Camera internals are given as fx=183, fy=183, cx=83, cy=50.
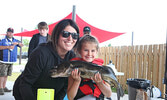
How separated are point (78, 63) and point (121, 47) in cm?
618

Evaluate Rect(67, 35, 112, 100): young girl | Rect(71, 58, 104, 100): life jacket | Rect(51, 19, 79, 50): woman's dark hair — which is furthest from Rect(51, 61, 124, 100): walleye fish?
Rect(51, 19, 79, 50): woman's dark hair

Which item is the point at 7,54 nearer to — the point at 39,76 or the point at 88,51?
the point at 39,76

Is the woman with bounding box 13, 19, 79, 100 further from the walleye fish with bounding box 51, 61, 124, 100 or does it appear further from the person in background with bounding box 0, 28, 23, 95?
the person in background with bounding box 0, 28, 23, 95

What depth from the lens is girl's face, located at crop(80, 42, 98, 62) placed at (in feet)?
7.52

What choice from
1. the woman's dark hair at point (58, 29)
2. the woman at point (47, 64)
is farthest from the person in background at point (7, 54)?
the woman's dark hair at point (58, 29)

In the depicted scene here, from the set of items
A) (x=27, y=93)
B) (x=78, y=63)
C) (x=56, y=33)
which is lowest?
(x=27, y=93)

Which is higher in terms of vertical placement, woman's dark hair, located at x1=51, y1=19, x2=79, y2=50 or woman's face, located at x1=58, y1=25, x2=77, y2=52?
woman's dark hair, located at x1=51, y1=19, x2=79, y2=50

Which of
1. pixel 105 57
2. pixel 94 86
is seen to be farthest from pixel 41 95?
pixel 105 57

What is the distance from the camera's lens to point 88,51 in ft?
7.62

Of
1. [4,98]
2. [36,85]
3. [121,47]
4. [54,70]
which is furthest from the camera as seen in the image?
[121,47]

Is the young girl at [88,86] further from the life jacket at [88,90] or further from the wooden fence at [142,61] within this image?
the wooden fence at [142,61]

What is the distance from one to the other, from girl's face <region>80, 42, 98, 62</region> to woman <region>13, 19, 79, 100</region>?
20cm

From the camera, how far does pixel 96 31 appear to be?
9.31 metres

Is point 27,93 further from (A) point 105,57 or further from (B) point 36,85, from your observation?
(A) point 105,57
